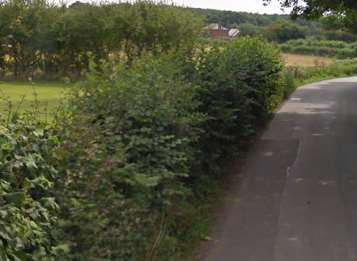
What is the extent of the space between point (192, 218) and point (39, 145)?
3.28m

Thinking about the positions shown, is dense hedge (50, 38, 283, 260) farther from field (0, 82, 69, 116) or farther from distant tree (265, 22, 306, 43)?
distant tree (265, 22, 306, 43)

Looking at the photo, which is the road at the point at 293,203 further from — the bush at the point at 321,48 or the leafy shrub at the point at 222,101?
the bush at the point at 321,48

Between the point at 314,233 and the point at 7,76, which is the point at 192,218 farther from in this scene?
the point at 7,76

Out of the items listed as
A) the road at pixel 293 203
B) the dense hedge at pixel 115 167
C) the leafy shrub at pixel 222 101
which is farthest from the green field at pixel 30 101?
the road at pixel 293 203

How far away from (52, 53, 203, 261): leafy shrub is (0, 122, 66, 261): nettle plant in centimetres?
20

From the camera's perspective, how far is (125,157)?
15.8ft

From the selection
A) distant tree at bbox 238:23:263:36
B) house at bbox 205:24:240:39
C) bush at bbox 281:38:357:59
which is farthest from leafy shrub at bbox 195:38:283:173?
bush at bbox 281:38:357:59

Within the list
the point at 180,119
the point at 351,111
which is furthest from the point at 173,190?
the point at 351,111

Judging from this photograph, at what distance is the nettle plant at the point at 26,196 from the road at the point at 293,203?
2.84 meters

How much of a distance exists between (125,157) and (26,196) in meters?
1.52

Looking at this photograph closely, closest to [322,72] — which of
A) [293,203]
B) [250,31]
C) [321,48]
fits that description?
[250,31]

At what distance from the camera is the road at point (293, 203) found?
253 inches

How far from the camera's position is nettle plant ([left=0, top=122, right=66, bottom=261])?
3109 millimetres

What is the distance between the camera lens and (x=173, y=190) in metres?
5.66
